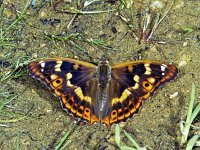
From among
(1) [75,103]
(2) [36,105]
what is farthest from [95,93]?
(2) [36,105]

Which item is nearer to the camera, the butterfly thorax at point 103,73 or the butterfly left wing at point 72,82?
the butterfly left wing at point 72,82

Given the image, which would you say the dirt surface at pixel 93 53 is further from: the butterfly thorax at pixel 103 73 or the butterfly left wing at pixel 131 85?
the butterfly thorax at pixel 103 73

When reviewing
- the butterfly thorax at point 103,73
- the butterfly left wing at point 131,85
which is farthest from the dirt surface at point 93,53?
the butterfly thorax at point 103,73

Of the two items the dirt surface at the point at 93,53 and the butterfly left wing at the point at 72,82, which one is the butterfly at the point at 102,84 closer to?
the butterfly left wing at the point at 72,82

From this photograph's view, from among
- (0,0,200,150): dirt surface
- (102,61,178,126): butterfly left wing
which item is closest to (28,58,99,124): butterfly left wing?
(102,61,178,126): butterfly left wing

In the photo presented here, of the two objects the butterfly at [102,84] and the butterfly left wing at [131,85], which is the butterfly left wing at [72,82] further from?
the butterfly left wing at [131,85]

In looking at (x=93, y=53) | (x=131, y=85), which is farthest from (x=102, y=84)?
(x=93, y=53)

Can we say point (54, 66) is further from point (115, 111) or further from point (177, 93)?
point (177, 93)

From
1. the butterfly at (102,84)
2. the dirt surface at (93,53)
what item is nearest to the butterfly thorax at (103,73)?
the butterfly at (102,84)
